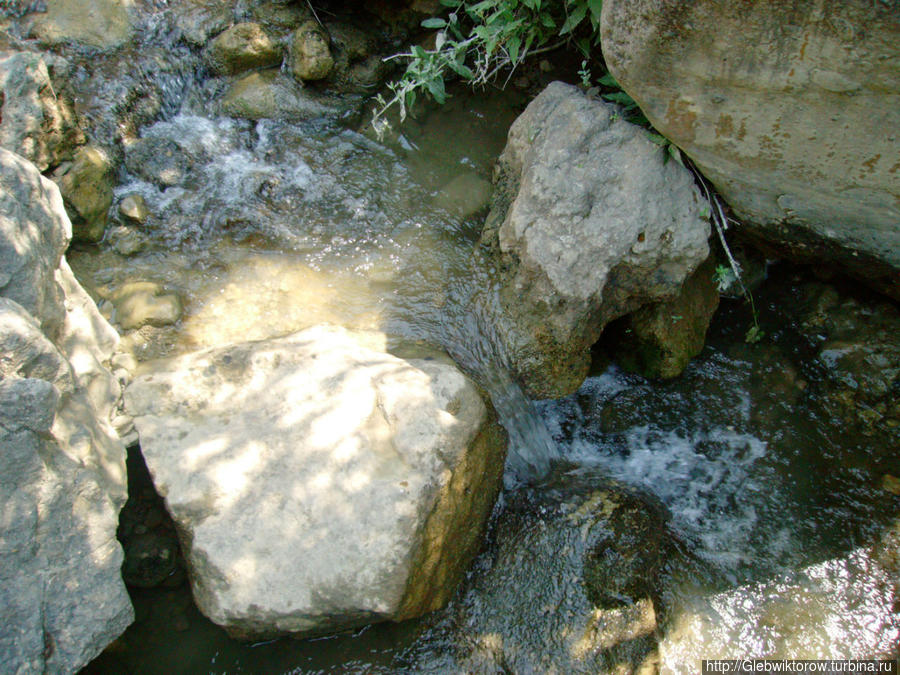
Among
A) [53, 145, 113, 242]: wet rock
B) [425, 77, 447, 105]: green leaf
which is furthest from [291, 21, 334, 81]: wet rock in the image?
[53, 145, 113, 242]: wet rock

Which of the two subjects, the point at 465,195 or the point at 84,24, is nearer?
the point at 465,195

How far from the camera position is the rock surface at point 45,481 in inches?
85.3

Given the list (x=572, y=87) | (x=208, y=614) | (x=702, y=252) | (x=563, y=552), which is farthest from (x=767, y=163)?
(x=208, y=614)

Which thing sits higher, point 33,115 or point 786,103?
point 786,103

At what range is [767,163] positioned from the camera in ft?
9.55

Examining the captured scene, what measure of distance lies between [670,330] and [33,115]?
4.09 m

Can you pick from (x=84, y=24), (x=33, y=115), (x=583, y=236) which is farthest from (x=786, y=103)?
(x=84, y=24)

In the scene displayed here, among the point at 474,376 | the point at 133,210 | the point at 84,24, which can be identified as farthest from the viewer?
the point at 84,24

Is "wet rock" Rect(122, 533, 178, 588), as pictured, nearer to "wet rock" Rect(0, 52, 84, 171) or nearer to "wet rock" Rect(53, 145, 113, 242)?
"wet rock" Rect(53, 145, 113, 242)

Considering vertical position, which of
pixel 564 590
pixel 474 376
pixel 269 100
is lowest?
pixel 564 590

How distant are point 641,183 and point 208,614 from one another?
2.93m

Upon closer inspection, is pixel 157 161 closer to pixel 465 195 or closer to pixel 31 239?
pixel 31 239

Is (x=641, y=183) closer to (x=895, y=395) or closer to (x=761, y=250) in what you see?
(x=761, y=250)

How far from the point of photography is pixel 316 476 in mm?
2643
